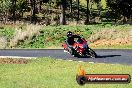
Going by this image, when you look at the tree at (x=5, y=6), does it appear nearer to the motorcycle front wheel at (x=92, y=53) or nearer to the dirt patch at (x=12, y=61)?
the dirt patch at (x=12, y=61)

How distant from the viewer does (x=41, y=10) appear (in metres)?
86.8

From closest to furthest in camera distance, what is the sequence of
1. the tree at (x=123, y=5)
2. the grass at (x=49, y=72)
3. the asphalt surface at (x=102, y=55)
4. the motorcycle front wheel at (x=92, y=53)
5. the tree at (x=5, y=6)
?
the grass at (x=49, y=72), the asphalt surface at (x=102, y=55), the motorcycle front wheel at (x=92, y=53), the tree at (x=123, y=5), the tree at (x=5, y=6)

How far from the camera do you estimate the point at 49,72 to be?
20.5 meters

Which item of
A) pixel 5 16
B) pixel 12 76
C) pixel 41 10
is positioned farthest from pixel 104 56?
pixel 41 10

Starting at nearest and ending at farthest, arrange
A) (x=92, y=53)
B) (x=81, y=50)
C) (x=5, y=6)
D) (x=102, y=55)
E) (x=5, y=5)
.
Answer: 1. (x=92, y=53)
2. (x=81, y=50)
3. (x=102, y=55)
4. (x=5, y=5)
5. (x=5, y=6)

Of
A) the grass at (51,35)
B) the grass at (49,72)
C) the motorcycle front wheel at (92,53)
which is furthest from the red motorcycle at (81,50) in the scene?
the grass at (51,35)

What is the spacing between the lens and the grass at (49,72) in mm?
17359

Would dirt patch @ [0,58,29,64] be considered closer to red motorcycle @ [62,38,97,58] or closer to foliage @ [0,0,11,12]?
red motorcycle @ [62,38,97,58]

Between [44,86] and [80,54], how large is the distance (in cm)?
1002

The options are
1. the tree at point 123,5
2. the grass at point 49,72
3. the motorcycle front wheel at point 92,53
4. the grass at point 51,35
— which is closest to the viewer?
the grass at point 49,72

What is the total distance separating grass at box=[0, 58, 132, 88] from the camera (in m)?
17.4

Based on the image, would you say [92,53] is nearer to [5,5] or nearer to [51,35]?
[51,35]

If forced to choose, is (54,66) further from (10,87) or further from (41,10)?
(41,10)

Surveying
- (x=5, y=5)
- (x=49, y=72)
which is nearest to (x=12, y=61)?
(x=49, y=72)
